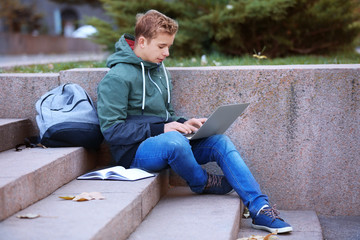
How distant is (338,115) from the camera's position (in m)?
3.90

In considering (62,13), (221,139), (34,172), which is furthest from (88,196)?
(62,13)

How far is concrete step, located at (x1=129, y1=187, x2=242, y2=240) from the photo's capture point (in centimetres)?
289

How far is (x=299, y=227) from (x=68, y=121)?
1785 millimetres

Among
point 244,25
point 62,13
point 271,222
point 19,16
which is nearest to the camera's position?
point 271,222

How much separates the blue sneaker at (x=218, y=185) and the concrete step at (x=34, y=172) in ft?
3.04

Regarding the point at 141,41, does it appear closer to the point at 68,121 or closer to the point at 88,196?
the point at 68,121

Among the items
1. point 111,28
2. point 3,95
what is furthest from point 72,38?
point 3,95

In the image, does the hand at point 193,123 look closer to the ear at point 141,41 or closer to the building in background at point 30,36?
the ear at point 141,41

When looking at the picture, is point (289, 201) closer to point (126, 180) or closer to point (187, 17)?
point (126, 180)

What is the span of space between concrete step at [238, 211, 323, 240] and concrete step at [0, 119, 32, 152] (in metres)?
1.80

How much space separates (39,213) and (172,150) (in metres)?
0.97

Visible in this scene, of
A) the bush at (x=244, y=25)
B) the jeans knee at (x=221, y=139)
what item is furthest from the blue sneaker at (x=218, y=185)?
the bush at (x=244, y=25)

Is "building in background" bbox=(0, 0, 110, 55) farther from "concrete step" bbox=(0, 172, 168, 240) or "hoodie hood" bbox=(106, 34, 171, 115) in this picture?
"concrete step" bbox=(0, 172, 168, 240)

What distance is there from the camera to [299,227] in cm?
364
